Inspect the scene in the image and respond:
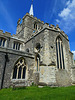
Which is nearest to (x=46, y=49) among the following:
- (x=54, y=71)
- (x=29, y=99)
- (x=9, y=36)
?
(x=54, y=71)

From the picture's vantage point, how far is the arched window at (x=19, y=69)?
905cm

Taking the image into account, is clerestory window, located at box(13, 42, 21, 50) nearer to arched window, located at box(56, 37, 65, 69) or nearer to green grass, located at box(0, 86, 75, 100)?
arched window, located at box(56, 37, 65, 69)

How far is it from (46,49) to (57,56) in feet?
6.67

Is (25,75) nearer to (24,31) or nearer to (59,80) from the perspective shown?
(59,80)

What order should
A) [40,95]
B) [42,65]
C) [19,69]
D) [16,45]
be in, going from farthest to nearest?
[16,45] → [19,69] → [42,65] → [40,95]

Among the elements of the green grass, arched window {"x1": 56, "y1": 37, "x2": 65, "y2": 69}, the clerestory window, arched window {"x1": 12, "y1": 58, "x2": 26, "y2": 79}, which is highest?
the clerestory window

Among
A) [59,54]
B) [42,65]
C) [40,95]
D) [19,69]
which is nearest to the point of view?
[40,95]

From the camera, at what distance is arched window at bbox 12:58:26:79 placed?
356 inches

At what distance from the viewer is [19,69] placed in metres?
9.59

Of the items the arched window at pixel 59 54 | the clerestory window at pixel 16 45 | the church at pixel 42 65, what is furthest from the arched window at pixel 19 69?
the clerestory window at pixel 16 45

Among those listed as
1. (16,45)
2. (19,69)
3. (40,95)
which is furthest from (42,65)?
(16,45)

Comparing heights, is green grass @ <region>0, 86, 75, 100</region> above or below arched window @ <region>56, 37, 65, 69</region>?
below

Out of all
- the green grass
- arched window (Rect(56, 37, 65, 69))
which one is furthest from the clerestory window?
the green grass

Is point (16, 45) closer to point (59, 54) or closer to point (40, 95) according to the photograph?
point (59, 54)
